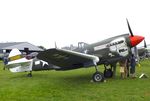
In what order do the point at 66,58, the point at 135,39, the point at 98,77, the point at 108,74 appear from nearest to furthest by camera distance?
the point at 98,77 → the point at 66,58 → the point at 135,39 → the point at 108,74

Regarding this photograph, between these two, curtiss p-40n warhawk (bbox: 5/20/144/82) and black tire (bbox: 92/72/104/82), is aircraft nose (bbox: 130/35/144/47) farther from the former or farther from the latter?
black tire (bbox: 92/72/104/82)

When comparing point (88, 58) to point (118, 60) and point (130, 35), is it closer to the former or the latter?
point (118, 60)

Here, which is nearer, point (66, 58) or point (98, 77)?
point (98, 77)

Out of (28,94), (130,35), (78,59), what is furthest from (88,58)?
(28,94)

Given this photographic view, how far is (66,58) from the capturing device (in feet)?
43.2

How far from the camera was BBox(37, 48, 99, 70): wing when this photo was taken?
12163 millimetres

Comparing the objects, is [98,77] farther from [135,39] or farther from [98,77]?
[135,39]

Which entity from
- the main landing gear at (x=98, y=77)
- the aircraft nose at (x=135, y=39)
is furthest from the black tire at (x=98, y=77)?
the aircraft nose at (x=135, y=39)

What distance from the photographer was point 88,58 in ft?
42.6

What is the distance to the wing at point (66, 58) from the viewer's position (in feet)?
39.9

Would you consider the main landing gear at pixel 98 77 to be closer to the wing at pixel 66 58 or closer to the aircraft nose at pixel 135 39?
the wing at pixel 66 58

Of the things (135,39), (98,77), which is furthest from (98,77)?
(135,39)

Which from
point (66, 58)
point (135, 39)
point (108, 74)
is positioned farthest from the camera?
point (108, 74)

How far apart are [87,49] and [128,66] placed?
2.52 m
